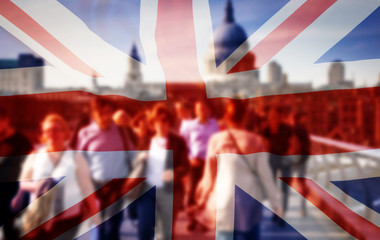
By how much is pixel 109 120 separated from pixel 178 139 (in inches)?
9.8

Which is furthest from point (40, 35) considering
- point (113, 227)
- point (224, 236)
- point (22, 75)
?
point (224, 236)

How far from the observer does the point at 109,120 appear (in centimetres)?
118

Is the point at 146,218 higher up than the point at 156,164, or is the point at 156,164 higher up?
the point at 156,164

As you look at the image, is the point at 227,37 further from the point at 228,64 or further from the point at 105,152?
the point at 105,152

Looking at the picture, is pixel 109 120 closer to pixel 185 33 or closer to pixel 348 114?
pixel 185 33

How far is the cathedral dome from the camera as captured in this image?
115 centimetres

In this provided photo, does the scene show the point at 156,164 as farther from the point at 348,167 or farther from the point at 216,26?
the point at 348,167

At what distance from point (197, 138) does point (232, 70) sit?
261 millimetres

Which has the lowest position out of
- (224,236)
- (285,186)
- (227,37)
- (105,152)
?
(224,236)

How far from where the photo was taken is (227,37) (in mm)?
1162

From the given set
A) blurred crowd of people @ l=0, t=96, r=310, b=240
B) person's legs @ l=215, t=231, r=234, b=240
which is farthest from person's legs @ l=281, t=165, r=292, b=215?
person's legs @ l=215, t=231, r=234, b=240

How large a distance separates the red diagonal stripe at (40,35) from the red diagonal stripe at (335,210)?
79cm

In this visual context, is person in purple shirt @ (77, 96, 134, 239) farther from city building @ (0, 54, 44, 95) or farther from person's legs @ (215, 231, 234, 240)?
person's legs @ (215, 231, 234, 240)

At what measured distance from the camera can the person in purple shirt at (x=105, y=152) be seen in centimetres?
117
